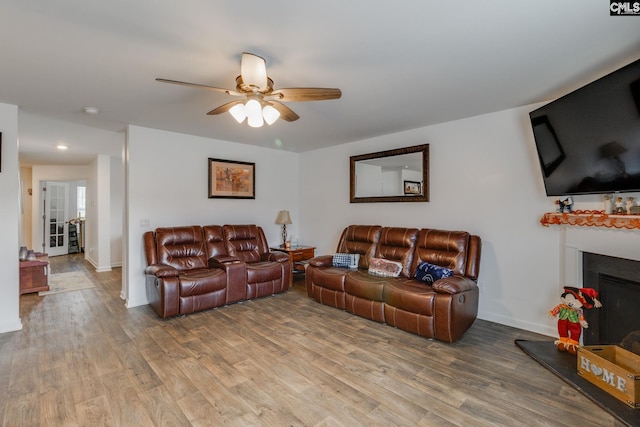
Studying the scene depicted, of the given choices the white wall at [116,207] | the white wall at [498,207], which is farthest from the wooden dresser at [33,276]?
the white wall at [498,207]

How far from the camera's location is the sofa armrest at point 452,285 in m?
2.82

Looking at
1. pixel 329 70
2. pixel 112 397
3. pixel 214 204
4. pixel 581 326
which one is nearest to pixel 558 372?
pixel 581 326

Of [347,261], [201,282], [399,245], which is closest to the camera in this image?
[201,282]

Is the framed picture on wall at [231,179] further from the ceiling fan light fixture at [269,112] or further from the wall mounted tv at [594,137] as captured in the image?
the wall mounted tv at [594,137]

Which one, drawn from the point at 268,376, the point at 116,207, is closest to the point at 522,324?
the point at 268,376

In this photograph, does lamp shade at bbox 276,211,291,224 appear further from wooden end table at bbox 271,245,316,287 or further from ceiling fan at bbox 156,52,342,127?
ceiling fan at bbox 156,52,342,127

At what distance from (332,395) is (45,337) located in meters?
2.97

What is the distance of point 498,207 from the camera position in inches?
134

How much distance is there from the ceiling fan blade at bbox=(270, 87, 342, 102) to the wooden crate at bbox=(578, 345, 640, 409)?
2.66 meters

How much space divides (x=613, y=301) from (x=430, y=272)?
1486 millimetres

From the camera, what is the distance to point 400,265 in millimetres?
3682

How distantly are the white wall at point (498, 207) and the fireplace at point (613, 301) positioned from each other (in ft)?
1.07

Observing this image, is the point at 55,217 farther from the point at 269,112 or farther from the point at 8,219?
the point at 269,112

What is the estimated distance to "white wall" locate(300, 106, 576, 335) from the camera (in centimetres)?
312
